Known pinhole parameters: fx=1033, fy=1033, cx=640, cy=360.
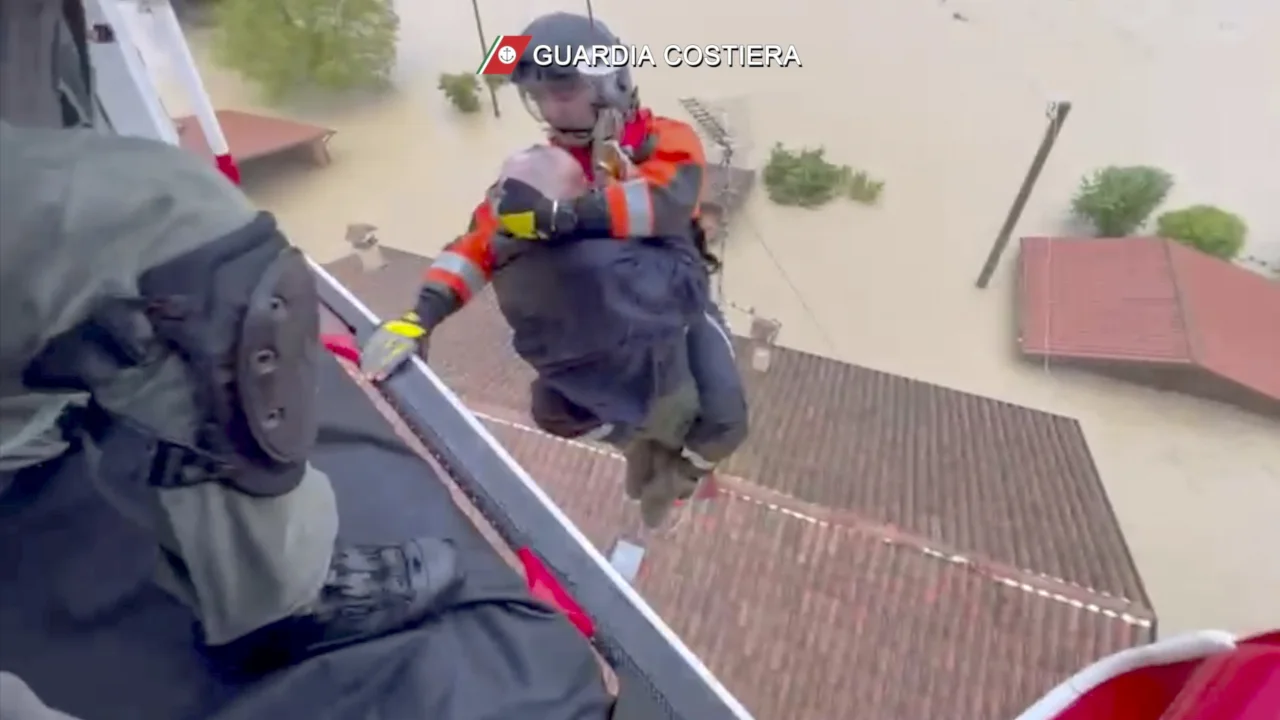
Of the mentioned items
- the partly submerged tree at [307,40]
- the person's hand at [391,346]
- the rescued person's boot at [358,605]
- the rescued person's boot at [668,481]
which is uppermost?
the rescued person's boot at [358,605]

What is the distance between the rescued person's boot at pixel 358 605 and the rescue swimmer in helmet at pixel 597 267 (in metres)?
0.30

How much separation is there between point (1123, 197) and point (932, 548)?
2.09m

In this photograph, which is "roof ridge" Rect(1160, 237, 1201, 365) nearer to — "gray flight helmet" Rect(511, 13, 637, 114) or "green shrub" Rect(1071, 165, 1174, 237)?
"green shrub" Rect(1071, 165, 1174, 237)

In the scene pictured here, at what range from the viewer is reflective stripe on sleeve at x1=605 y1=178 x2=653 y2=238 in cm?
83

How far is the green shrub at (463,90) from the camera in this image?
3.48 meters

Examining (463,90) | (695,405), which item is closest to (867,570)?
(695,405)

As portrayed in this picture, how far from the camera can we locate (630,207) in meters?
0.83

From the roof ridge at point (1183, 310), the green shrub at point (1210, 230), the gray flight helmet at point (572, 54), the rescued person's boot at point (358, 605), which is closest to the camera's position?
the rescued person's boot at point (358, 605)

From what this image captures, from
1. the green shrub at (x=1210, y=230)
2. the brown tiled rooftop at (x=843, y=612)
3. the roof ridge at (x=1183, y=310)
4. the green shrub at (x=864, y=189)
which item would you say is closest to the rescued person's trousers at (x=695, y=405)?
the brown tiled rooftop at (x=843, y=612)

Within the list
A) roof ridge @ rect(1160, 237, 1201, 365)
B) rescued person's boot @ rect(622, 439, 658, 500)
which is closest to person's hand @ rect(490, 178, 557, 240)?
rescued person's boot @ rect(622, 439, 658, 500)

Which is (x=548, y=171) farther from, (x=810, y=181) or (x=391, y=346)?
(x=810, y=181)

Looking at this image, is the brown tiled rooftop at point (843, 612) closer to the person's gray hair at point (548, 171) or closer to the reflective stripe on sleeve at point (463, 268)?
the reflective stripe on sleeve at point (463, 268)

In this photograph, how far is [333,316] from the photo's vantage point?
3.49 ft

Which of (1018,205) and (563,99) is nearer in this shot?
(563,99)
